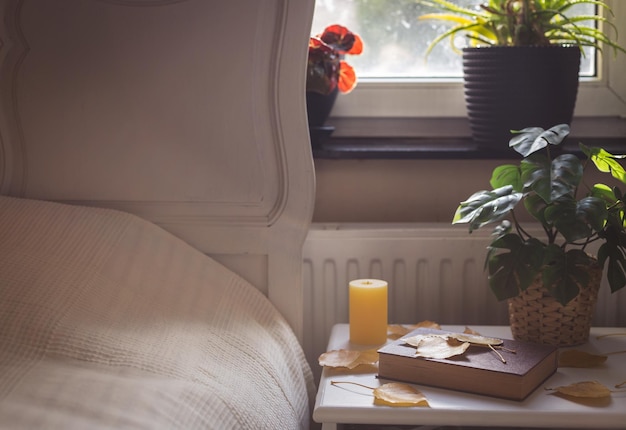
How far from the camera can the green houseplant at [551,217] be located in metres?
1.09

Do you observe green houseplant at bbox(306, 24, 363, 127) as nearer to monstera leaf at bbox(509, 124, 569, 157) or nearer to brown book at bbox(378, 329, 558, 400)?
monstera leaf at bbox(509, 124, 569, 157)

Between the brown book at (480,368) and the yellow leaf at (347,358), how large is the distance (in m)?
0.06

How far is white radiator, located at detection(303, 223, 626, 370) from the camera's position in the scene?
1428 millimetres

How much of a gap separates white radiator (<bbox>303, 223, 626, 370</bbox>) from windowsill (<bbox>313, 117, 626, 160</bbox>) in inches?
5.9

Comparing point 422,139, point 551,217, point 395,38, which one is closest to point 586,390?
point 551,217

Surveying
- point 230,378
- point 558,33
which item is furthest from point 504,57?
point 230,378

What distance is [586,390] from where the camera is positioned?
1021mm

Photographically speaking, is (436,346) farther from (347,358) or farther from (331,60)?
(331,60)

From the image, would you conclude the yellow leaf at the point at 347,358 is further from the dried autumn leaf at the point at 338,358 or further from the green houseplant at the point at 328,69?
the green houseplant at the point at 328,69

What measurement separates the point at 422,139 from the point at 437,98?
9 centimetres

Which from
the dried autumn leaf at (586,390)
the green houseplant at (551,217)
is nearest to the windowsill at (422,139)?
the green houseplant at (551,217)

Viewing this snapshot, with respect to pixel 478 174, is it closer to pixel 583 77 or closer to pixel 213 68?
pixel 583 77

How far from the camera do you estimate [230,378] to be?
0.99 m

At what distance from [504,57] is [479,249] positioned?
36 centimetres
